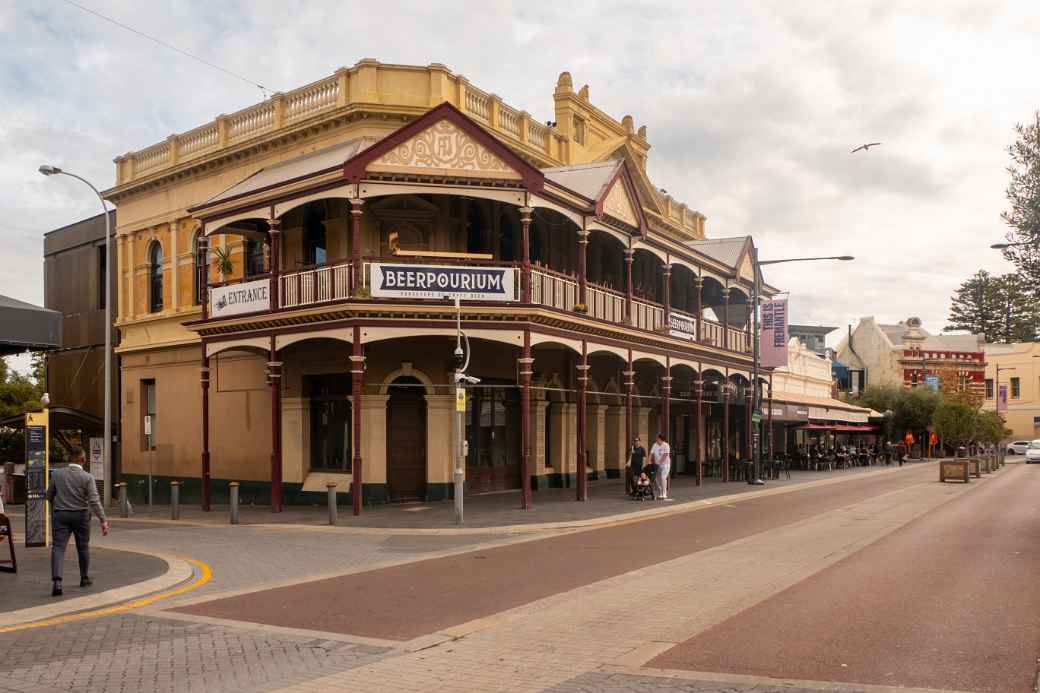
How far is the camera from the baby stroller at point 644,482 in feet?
77.8

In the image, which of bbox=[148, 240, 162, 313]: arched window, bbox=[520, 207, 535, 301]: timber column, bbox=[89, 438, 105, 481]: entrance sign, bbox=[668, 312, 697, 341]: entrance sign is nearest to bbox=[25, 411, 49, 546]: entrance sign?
bbox=[520, 207, 535, 301]: timber column

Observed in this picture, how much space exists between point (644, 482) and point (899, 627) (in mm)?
15083

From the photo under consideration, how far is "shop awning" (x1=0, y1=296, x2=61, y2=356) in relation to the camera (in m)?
12.2

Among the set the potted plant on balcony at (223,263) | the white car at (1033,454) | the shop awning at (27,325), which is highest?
the potted plant on balcony at (223,263)

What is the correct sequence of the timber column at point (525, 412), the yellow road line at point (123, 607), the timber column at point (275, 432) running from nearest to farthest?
Answer: the yellow road line at point (123, 607) → the timber column at point (525, 412) → the timber column at point (275, 432)

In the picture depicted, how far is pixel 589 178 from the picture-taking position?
2422 cm

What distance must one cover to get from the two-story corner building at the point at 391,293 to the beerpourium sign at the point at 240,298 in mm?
65

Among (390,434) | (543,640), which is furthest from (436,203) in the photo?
(543,640)

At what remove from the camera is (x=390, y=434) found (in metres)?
23.5

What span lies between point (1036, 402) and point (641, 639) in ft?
289

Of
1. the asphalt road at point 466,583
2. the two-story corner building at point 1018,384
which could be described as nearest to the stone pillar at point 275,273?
the asphalt road at point 466,583

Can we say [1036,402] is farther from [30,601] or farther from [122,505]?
[30,601]

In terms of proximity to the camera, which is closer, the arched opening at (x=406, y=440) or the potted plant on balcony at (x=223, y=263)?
the arched opening at (x=406, y=440)

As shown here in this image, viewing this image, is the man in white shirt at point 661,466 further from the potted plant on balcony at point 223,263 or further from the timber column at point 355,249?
the potted plant on balcony at point 223,263
